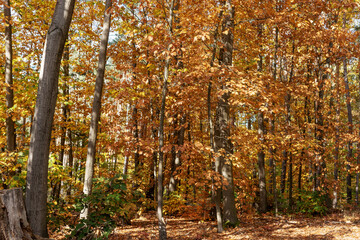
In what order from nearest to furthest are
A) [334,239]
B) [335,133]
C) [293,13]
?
[334,239]
[293,13]
[335,133]

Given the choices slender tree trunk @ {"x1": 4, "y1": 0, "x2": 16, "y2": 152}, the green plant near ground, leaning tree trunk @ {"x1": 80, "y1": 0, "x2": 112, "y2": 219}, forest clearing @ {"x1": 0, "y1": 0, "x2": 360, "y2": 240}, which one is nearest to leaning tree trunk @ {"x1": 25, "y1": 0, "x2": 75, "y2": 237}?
forest clearing @ {"x1": 0, "y1": 0, "x2": 360, "y2": 240}

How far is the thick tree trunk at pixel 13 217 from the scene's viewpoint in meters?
3.78

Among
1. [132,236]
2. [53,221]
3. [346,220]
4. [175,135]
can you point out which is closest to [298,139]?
[346,220]

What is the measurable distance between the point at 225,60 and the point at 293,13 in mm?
2722

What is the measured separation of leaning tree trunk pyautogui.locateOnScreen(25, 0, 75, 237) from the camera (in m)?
4.81

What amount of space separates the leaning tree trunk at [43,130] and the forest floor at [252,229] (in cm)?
340

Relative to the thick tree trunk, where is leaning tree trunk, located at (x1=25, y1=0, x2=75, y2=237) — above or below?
above

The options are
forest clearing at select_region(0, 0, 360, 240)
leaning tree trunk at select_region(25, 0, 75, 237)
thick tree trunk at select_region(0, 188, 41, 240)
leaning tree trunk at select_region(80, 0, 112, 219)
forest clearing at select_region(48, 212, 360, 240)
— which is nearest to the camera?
thick tree trunk at select_region(0, 188, 41, 240)

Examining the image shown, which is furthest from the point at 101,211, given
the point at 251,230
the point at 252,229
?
the point at 252,229

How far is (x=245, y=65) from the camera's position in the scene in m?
14.1

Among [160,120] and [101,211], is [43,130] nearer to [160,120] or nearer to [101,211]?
[101,211]

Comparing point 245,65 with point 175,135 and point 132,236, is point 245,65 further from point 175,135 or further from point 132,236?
point 132,236

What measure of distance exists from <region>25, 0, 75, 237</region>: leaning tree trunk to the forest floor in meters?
3.40

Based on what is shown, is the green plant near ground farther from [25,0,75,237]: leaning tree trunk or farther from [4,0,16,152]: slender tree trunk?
[4,0,16,152]: slender tree trunk
